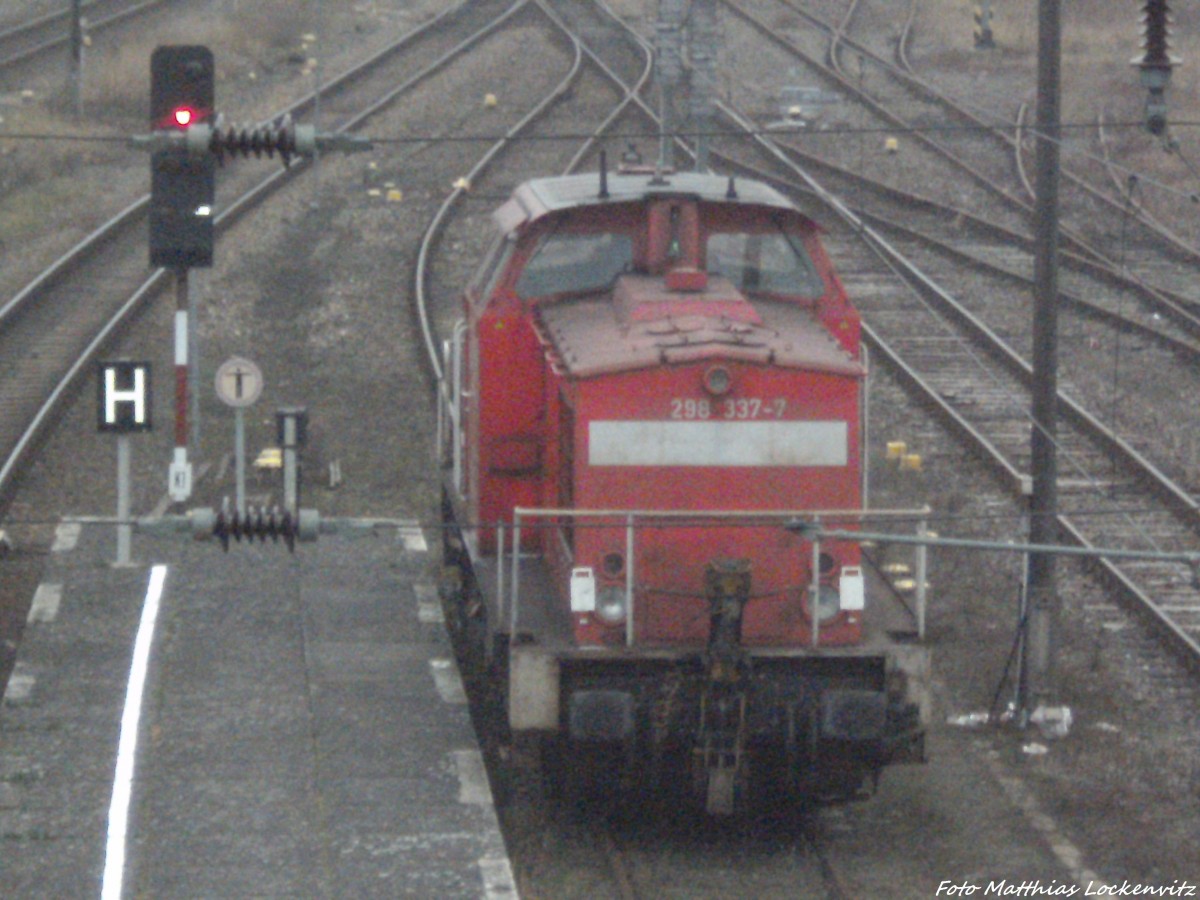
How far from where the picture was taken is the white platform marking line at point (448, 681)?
499 inches

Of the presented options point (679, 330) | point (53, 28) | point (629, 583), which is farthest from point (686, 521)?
point (53, 28)

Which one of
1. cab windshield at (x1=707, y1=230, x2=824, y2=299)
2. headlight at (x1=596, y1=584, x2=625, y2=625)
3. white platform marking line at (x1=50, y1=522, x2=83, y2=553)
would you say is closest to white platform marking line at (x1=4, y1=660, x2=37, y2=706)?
white platform marking line at (x1=50, y1=522, x2=83, y2=553)

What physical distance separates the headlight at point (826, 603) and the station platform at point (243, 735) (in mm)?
2031

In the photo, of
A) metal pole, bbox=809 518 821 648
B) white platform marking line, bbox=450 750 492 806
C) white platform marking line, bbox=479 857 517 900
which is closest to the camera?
white platform marking line, bbox=479 857 517 900

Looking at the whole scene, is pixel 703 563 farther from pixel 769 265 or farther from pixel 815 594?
pixel 769 265

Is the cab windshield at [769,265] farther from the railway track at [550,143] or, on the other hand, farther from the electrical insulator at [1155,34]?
the railway track at [550,143]

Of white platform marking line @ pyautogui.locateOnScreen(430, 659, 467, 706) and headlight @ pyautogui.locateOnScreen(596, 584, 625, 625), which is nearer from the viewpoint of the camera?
headlight @ pyautogui.locateOnScreen(596, 584, 625, 625)

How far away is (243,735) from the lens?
11.8 meters

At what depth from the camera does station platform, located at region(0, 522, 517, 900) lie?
9953 millimetres

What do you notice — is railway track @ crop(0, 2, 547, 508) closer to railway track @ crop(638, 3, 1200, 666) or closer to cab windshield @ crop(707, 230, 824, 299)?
cab windshield @ crop(707, 230, 824, 299)

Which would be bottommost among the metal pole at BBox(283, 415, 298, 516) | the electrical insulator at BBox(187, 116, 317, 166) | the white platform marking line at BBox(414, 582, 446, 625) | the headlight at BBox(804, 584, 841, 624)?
the white platform marking line at BBox(414, 582, 446, 625)

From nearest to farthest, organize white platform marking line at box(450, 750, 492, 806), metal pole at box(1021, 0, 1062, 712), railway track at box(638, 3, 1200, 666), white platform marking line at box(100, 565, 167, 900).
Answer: white platform marking line at box(100, 565, 167, 900)
white platform marking line at box(450, 750, 492, 806)
metal pole at box(1021, 0, 1062, 712)
railway track at box(638, 3, 1200, 666)

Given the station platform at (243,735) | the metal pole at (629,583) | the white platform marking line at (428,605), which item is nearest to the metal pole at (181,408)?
the station platform at (243,735)

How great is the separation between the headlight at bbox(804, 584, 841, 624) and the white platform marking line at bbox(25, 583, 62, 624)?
618 cm
